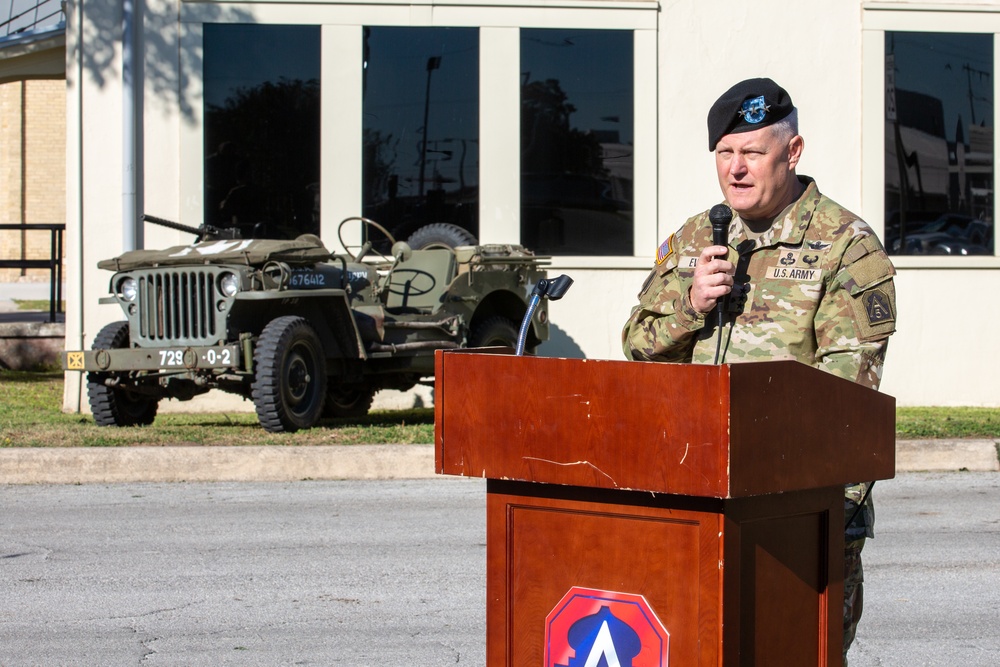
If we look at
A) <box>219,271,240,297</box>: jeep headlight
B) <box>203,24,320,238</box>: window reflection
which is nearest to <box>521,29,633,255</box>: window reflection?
<box>203,24,320,238</box>: window reflection

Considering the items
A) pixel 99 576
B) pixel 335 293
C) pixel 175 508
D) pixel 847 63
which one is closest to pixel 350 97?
pixel 335 293

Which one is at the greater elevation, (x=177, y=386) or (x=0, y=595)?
(x=177, y=386)

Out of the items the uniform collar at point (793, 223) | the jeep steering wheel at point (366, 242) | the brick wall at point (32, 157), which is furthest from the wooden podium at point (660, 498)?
the brick wall at point (32, 157)

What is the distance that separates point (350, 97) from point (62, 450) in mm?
5559

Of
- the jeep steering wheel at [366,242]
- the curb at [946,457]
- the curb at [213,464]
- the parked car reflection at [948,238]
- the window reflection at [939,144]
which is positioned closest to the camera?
the curb at [213,464]

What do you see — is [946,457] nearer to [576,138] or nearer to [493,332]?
[493,332]

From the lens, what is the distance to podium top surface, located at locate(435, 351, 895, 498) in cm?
231

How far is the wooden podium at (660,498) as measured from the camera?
236 cm

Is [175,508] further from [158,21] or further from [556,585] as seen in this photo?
[158,21]

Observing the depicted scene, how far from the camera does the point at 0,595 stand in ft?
19.1

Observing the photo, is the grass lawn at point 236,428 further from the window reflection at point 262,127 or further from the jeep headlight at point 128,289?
the window reflection at point 262,127

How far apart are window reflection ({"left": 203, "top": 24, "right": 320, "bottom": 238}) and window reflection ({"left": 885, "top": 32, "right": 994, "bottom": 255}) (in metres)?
5.89

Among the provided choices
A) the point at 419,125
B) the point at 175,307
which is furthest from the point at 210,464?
the point at 419,125

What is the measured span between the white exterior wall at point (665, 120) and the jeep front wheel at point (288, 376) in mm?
2918
